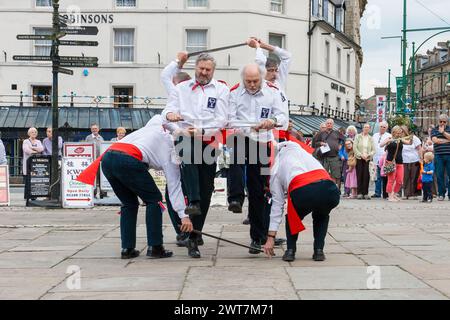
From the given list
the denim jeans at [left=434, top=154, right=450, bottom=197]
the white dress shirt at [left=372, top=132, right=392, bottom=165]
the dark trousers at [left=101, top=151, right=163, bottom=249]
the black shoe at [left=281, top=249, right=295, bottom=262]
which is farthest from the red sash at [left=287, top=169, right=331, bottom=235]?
the white dress shirt at [left=372, top=132, right=392, bottom=165]

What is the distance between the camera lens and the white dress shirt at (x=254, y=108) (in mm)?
7387

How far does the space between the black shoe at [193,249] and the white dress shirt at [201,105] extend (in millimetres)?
1128

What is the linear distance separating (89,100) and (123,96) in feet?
6.04

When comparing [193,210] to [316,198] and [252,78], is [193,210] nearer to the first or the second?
[316,198]

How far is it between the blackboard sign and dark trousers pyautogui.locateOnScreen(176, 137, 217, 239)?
29.5ft

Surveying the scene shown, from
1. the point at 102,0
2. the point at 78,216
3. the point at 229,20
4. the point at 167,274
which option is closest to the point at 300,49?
the point at 229,20

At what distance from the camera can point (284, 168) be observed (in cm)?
706

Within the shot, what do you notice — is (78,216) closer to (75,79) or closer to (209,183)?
(209,183)

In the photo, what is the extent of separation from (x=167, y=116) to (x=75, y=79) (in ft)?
96.3

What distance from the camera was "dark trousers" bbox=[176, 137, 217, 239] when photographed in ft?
23.6

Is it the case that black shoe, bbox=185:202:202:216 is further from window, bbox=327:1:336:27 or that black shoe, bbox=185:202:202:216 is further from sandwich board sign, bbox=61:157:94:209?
window, bbox=327:1:336:27

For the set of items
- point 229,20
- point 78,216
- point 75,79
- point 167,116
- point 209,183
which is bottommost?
point 78,216

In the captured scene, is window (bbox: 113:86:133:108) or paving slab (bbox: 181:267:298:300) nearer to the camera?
paving slab (bbox: 181:267:298:300)
